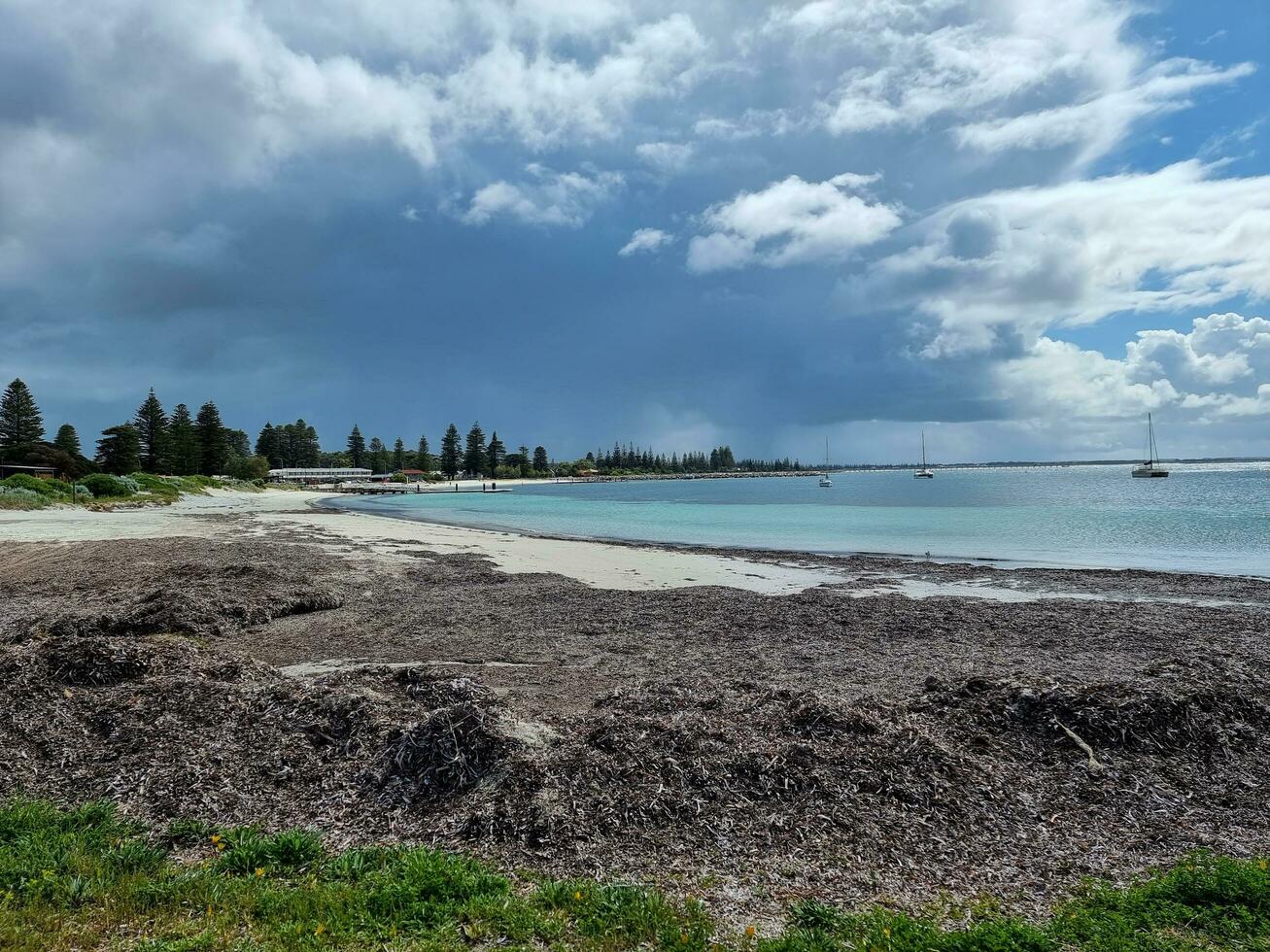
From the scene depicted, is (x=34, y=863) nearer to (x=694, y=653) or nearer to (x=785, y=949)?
(x=785, y=949)

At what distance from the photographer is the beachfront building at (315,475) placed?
149375 mm

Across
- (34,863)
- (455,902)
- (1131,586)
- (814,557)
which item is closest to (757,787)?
(455,902)

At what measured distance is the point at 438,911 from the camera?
3.97 meters

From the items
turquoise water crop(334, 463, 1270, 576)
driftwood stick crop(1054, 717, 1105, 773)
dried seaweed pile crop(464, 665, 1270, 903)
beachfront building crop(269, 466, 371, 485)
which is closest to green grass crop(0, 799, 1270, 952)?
dried seaweed pile crop(464, 665, 1270, 903)

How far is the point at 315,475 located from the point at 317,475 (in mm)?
546

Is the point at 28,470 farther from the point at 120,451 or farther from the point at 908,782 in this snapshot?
the point at 908,782

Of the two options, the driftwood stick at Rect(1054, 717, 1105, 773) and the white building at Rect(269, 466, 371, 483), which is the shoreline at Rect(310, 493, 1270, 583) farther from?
the white building at Rect(269, 466, 371, 483)

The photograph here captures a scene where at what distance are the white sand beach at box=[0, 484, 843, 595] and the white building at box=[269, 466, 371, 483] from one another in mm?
108194

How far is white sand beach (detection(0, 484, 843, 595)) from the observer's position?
20.6 metres

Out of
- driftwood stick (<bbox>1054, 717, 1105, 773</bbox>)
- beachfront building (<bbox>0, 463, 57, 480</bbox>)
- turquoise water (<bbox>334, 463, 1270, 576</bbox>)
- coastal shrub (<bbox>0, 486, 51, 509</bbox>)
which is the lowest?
turquoise water (<bbox>334, 463, 1270, 576</bbox>)

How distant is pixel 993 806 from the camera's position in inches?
209

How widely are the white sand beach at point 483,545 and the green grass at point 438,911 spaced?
13761mm

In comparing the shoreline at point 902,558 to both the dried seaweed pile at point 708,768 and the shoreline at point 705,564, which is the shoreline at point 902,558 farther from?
the dried seaweed pile at point 708,768

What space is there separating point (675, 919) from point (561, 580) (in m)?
15.3
